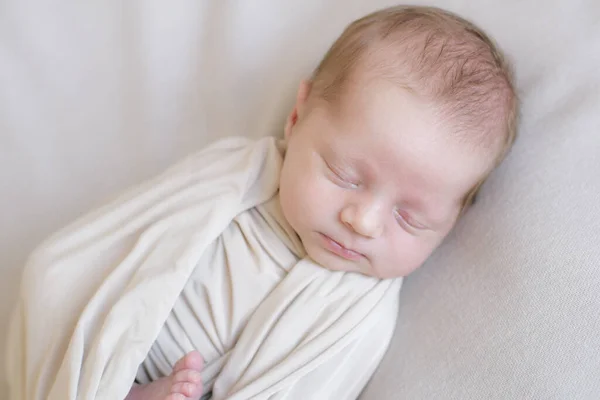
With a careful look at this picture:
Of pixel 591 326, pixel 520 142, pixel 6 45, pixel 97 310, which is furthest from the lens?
pixel 6 45

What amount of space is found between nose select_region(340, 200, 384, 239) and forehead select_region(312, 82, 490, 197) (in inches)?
1.8

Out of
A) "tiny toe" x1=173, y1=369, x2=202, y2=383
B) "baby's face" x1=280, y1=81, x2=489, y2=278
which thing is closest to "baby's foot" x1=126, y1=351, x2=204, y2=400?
"tiny toe" x1=173, y1=369, x2=202, y2=383

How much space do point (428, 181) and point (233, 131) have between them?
1.68 ft

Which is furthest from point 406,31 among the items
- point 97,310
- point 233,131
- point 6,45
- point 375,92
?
point 6,45

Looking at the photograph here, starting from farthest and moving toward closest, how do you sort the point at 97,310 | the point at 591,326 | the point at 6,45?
the point at 6,45 → the point at 97,310 → the point at 591,326

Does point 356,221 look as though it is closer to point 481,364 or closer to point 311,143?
point 311,143

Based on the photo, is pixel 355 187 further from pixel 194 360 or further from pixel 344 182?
pixel 194 360

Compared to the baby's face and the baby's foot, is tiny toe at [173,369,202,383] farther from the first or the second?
the baby's face

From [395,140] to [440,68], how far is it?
12 centimetres

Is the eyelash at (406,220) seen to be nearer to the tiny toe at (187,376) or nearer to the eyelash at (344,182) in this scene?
the eyelash at (344,182)

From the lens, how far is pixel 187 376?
3.03 feet

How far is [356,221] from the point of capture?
3.02ft

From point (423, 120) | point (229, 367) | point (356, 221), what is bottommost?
point (229, 367)

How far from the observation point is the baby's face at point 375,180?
91cm
